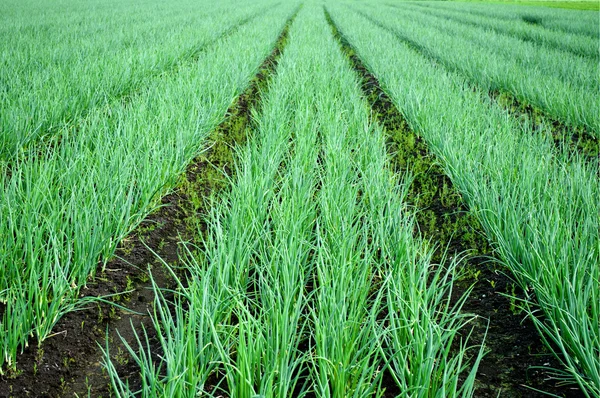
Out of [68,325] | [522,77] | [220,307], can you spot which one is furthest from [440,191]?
[522,77]

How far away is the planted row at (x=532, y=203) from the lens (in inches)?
67.4

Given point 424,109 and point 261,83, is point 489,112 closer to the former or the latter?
point 424,109

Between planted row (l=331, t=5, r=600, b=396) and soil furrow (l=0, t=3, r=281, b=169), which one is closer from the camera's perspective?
planted row (l=331, t=5, r=600, b=396)

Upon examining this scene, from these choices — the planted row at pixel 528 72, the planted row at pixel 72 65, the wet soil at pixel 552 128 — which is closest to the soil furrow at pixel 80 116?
the planted row at pixel 72 65

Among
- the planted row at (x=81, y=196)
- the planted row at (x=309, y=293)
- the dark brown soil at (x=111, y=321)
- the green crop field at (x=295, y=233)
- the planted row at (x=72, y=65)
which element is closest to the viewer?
the planted row at (x=309, y=293)

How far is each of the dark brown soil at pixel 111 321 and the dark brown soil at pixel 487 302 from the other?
3.11 feet

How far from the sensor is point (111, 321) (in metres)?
2.05

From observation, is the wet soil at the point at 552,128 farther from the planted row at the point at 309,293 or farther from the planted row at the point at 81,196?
the planted row at the point at 81,196

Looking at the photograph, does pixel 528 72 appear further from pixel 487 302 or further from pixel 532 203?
pixel 487 302

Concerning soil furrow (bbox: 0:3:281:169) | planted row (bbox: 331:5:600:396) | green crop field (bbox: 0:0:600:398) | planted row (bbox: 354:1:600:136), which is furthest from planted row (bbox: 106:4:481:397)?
planted row (bbox: 354:1:600:136)

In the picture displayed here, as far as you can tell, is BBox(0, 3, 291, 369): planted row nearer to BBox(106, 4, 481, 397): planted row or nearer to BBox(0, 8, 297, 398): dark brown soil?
BBox(0, 8, 297, 398): dark brown soil

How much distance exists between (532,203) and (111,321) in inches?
70.4

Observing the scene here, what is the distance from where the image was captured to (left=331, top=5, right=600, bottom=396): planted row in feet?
5.62

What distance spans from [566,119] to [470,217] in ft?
7.73
